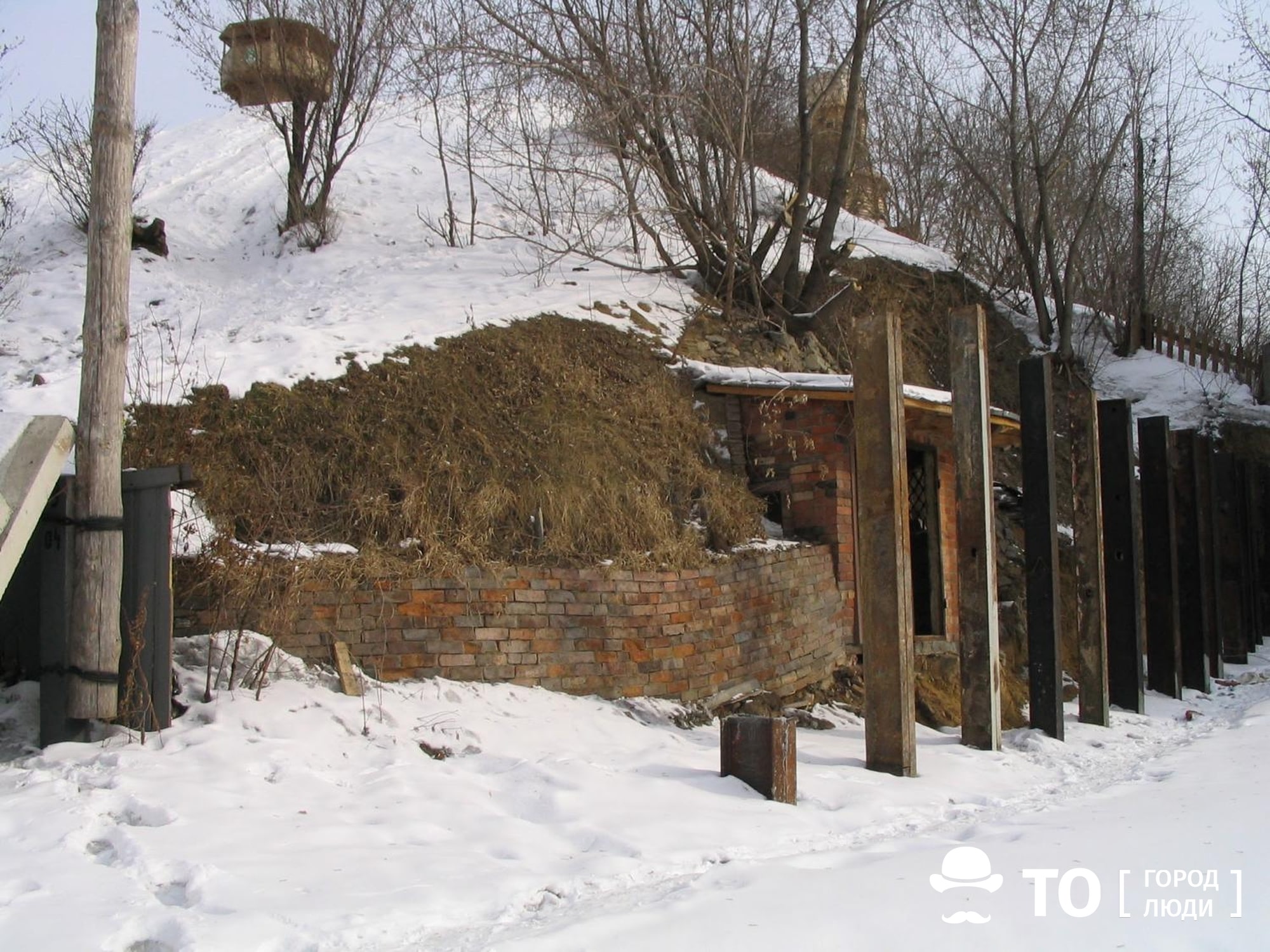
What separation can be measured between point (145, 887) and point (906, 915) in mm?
2603

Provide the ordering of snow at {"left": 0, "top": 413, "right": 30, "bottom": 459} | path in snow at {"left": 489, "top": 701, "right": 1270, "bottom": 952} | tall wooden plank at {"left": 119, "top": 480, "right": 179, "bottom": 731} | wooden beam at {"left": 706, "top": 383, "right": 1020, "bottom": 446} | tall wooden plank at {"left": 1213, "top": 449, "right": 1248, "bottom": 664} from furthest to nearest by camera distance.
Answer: tall wooden plank at {"left": 1213, "top": 449, "right": 1248, "bottom": 664}
wooden beam at {"left": 706, "top": 383, "right": 1020, "bottom": 446}
tall wooden plank at {"left": 119, "top": 480, "right": 179, "bottom": 731}
snow at {"left": 0, "top": 413, "right": 30, "bottom": 459}
path in snow at {"left": 489, "top": 701, "right": 1270, "bottom": 952}

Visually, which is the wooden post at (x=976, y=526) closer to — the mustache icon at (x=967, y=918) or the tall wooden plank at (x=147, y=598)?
the mustache icon at (x=967, y=918)

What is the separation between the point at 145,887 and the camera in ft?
11.9

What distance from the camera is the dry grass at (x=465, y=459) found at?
6.95 m

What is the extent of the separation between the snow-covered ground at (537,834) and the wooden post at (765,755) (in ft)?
0.31

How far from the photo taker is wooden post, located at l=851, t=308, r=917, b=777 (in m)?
6.35

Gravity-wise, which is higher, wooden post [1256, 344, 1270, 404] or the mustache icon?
wooden post [1256, 344, 1270, 404]

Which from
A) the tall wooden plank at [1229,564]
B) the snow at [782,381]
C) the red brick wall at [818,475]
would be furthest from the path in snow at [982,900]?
the tall wooden plank at [1229,564]

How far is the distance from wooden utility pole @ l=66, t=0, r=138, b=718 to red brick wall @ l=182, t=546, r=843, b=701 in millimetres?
1127

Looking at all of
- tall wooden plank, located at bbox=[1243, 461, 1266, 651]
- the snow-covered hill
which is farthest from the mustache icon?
tall wooden plank, located at bbox=[1243, 461, 1266, 651]

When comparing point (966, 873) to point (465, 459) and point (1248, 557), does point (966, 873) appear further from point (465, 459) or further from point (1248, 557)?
point (1248, 557)

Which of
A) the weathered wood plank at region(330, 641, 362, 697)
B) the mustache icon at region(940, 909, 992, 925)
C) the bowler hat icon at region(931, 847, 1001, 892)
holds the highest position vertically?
the weathered wood plank at region(330, 641, 362, 697)

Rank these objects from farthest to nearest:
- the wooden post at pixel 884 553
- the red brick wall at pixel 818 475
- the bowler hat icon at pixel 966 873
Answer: the red brick wall at pixel 818 475
the wooden post at pixel 884 553
the bowler hat icon at pixel 966 873

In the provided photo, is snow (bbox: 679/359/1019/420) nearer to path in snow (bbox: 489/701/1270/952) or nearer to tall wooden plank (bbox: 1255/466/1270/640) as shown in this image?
path in snow (bbox: 489/701/1270/952)
